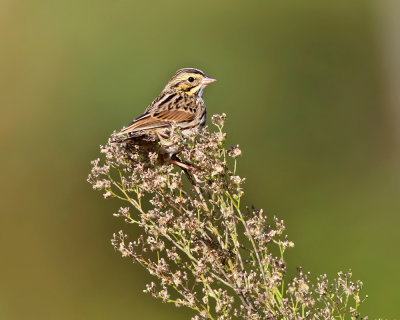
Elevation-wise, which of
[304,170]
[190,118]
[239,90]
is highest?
[239,90]

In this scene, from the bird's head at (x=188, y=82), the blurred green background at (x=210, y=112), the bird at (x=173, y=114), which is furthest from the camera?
the blurred green background at (x=210, y=112)

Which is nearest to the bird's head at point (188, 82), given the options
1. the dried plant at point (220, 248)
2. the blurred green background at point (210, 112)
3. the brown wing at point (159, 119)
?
the brown wing at point (159, 119)

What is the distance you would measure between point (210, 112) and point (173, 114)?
15.9 feet

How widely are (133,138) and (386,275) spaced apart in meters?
4.77

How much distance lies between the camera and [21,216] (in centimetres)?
921

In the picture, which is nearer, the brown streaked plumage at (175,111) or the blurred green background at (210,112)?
the brown streaked plumage at (175,111)

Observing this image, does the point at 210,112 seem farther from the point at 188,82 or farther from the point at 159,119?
the point at 159,119

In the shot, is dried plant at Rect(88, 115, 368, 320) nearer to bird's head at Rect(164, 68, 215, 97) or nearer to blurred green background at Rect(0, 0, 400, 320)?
bird's head at Rect(164, 68, 215, 97)

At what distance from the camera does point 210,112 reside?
9227mm

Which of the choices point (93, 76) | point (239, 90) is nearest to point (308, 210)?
point (239, 90)

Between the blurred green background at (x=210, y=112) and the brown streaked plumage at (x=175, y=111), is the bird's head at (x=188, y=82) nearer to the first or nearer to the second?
the brown streaked plumage at (x=175, y=111)

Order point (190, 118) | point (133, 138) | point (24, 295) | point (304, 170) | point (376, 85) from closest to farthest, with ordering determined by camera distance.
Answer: point (133, 138) → point (190, 118) → point (24, 295) → point (304, 170) → point (376, 85)

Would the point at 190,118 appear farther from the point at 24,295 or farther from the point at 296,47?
the point at 296,47

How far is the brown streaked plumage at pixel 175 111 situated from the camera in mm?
3836
